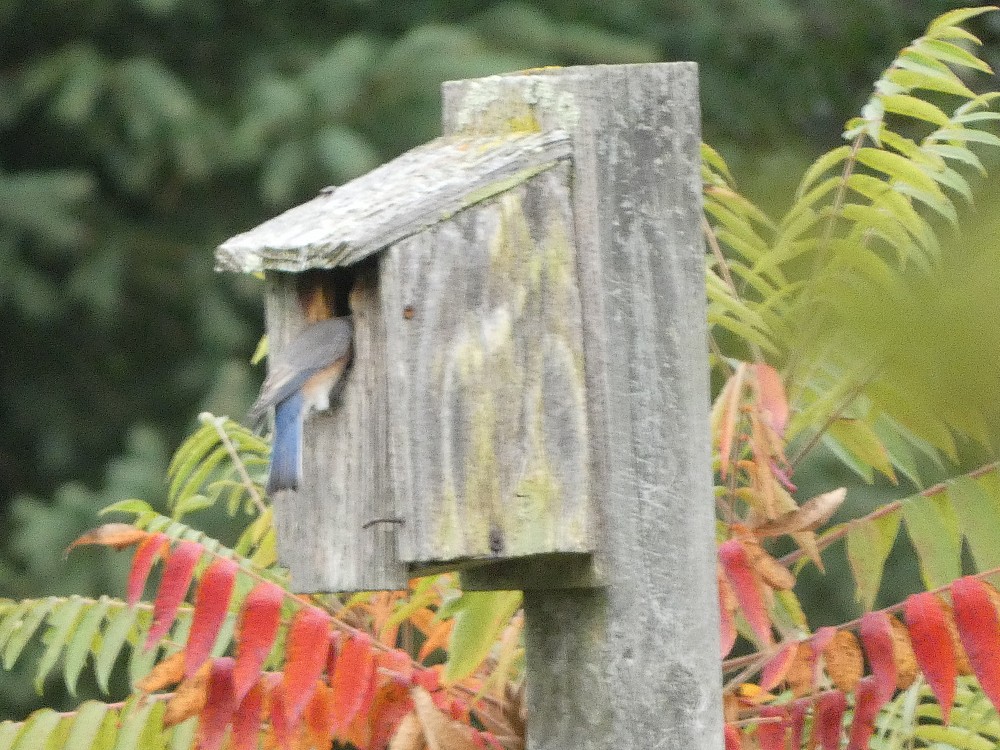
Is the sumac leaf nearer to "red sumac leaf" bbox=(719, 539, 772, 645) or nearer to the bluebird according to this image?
the bluebird

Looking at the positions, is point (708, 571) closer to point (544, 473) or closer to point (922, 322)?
point (544, 473)

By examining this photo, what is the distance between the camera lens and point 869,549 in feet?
6.97

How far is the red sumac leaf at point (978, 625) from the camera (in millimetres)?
1821

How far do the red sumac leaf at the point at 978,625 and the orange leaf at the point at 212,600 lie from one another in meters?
0.90

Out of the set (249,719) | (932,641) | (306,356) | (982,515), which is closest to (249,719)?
(249,719)

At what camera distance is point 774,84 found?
700cm

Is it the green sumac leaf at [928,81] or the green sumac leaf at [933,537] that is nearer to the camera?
the green sumac leaf at [933,537]

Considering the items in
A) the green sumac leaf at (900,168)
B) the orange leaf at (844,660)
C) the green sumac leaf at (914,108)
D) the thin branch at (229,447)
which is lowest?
the orange leaf at (844,660)

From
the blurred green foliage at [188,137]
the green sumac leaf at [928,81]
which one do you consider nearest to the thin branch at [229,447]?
the green sumac leaf at [928,81]

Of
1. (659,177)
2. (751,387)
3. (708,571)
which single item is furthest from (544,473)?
(751,387)

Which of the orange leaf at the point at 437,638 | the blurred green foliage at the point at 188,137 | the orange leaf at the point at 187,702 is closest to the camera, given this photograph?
the orange leaf at the point at 187,702

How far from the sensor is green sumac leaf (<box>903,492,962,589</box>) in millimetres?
2084

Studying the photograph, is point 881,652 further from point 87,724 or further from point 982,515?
point 87,724

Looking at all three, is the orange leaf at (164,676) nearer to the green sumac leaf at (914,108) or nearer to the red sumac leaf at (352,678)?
the red sumac leaf at (352,678)
